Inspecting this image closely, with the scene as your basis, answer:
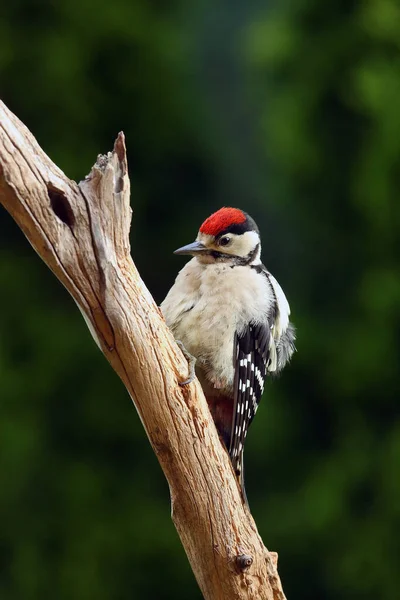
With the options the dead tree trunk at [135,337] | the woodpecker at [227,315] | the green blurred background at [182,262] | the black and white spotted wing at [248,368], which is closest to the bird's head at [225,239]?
the woodpecker at [227,315]

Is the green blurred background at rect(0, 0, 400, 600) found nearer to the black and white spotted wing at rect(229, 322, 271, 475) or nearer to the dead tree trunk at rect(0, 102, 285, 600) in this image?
the black and white spotted wing at rect(229, 322, 271, 475)

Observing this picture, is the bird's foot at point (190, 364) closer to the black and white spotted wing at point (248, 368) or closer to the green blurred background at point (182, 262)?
the black and white spotted wing at point (248, 368)

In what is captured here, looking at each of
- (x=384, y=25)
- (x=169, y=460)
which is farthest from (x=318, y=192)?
(x=169, y=460)

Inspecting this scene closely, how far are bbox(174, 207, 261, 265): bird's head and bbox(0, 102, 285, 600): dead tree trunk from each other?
472 mm

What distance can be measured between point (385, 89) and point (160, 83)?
1.26m

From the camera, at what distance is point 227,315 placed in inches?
98.6

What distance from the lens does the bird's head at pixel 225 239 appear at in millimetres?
2539

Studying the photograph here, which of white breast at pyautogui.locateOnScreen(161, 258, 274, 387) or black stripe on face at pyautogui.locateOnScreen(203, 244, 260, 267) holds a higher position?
black stripe on face at pyautogui.locateOnScreen(203, 244, 260, 267)

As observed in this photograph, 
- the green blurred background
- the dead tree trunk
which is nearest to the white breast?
the dead tree trunk

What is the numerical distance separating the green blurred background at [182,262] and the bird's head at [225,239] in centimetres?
145

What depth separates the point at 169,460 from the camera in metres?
2.19

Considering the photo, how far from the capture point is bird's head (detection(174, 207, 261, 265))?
2.54 metres

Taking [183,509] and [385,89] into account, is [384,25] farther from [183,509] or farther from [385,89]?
[183,509]

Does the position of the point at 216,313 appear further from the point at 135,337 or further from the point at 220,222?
the point at 135,337
